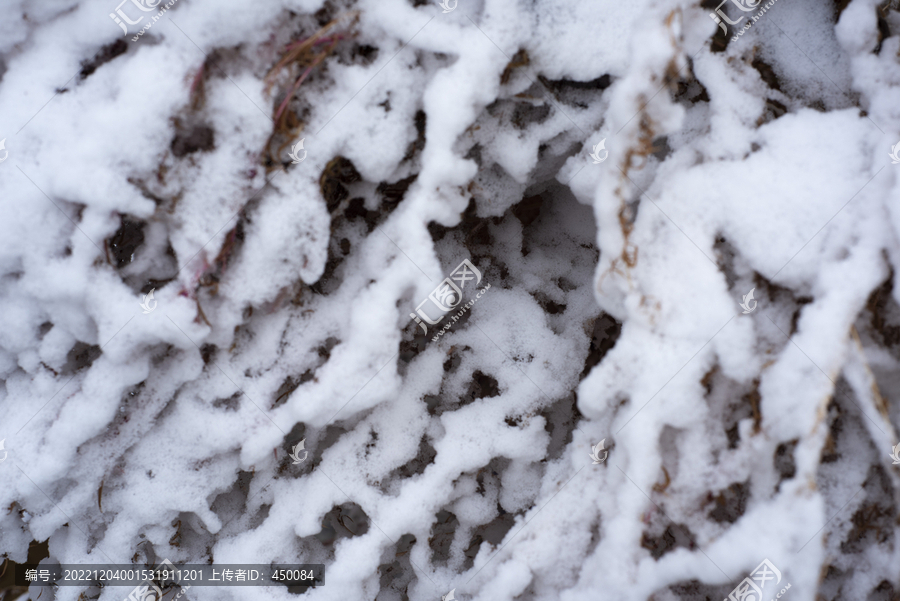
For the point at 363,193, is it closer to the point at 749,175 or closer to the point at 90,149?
the point at 90,149

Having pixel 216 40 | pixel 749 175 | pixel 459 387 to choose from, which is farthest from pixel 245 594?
pixel 749 175
